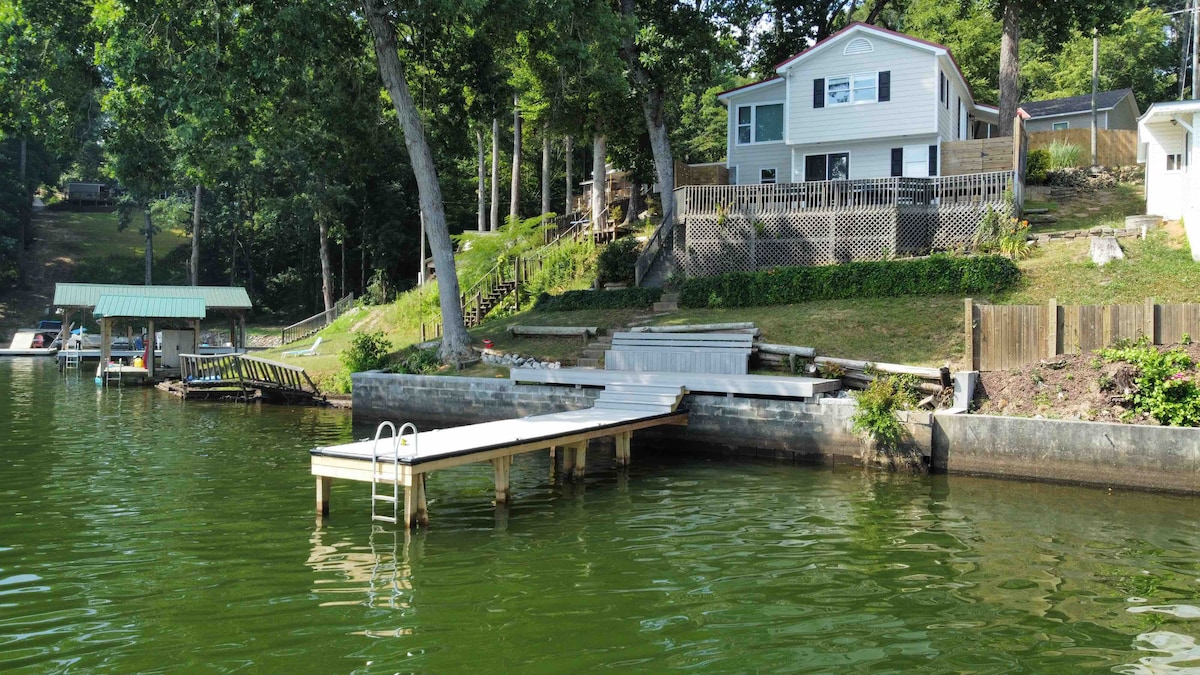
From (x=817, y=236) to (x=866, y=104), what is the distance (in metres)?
6.72

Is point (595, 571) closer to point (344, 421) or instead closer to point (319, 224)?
point (344, 421)

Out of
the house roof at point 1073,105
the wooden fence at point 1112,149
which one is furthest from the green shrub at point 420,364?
the house roof at point 1073,105

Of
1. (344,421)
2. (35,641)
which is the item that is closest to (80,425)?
(344,421)

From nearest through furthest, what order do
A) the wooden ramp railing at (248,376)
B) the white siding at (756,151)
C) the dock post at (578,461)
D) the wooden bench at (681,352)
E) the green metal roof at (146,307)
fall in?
the dock post at (578,461), the wooden bench at (681,352), the wooden ramp railing at (248,376), the green metal roof at (146,307), the white siding at (756,151)

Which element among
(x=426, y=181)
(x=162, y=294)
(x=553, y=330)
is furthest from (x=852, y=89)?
(x=162, y=294)

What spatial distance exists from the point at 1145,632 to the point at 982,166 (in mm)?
25357

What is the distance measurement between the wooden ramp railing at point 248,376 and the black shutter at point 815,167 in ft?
63.1

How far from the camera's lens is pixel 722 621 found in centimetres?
896

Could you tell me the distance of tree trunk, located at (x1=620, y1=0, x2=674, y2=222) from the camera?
32188mm

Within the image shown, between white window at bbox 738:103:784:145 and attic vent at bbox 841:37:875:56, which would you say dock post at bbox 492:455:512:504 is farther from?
white window at bbox 738:103:784:145

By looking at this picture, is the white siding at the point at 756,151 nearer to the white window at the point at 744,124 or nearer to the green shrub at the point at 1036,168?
the white window at the point at 744,124

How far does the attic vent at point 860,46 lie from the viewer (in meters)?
32.1

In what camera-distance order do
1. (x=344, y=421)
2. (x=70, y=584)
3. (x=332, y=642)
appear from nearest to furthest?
1. (x=332, y=642)
2. (x=70, y=584)
3. (x=344, y=421)

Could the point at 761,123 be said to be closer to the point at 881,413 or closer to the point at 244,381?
the point at 244,381
